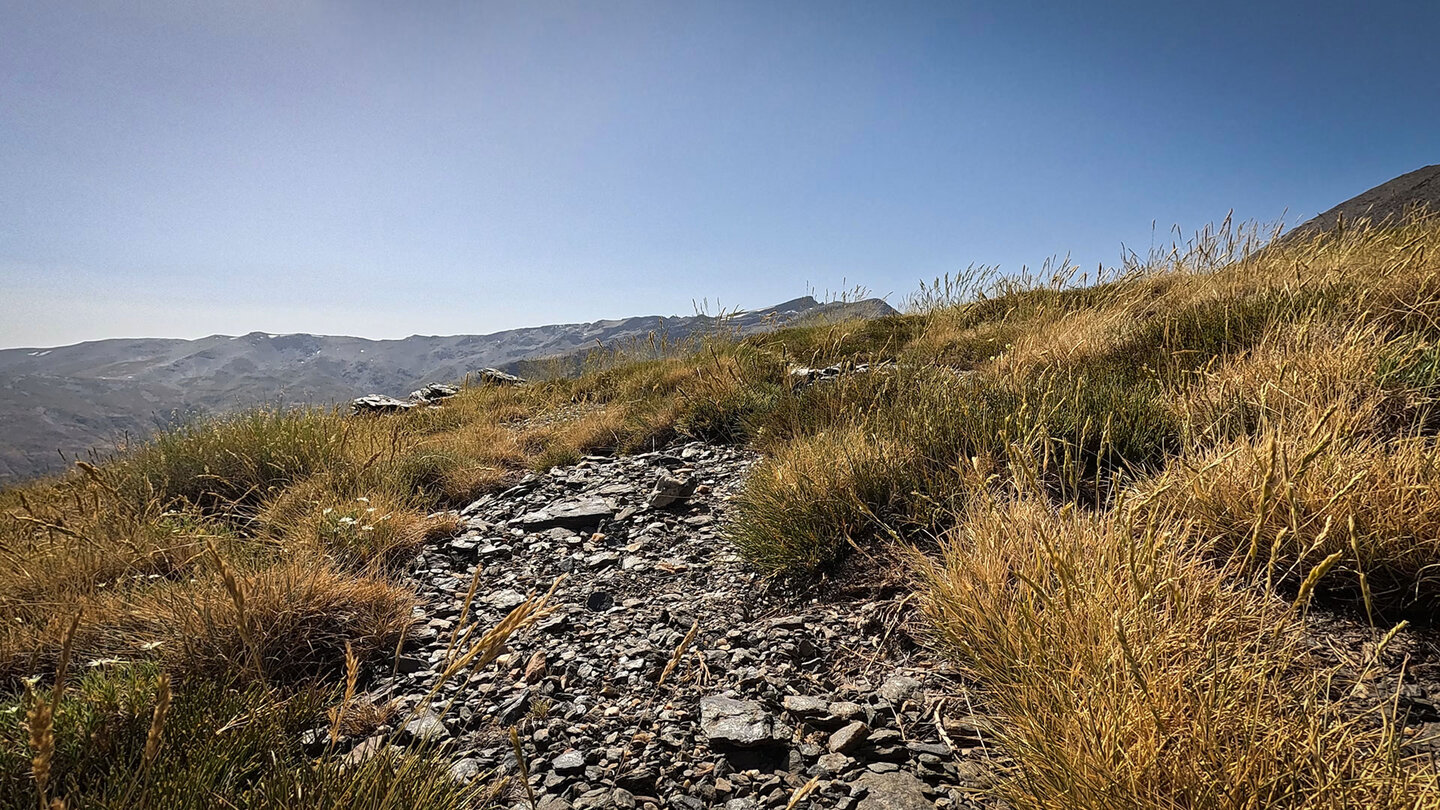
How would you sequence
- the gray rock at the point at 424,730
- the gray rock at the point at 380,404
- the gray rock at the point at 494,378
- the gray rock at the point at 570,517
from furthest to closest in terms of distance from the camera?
the gray rock at the point at 494,378, the gray rock at the point at 380,404, the gray rock at the point at 570,517, the gray rock at the point at 424,730

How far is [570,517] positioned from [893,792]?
3.12 meters

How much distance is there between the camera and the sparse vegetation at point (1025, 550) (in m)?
1.35

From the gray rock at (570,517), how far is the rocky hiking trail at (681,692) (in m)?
0.46

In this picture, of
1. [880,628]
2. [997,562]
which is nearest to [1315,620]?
[997,562]

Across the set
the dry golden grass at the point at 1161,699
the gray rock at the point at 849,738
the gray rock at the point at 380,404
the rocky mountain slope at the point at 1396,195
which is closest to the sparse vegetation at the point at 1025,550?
the dry golden grass at the point at 1161,699

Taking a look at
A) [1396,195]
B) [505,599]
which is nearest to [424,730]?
[505,599]

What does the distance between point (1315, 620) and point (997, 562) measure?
941 millimetres

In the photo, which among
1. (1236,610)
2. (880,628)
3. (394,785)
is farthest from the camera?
(880,628)

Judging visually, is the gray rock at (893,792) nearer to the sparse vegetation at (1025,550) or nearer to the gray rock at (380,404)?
the sparse vegetation at (1025,550)

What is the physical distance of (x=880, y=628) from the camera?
8.28 ft

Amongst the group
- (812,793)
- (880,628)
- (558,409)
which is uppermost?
(558,409)

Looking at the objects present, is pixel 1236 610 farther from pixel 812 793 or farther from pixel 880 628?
pixel 812 793

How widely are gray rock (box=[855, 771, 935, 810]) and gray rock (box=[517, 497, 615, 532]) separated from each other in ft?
9.41

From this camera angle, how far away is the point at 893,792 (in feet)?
5.55
